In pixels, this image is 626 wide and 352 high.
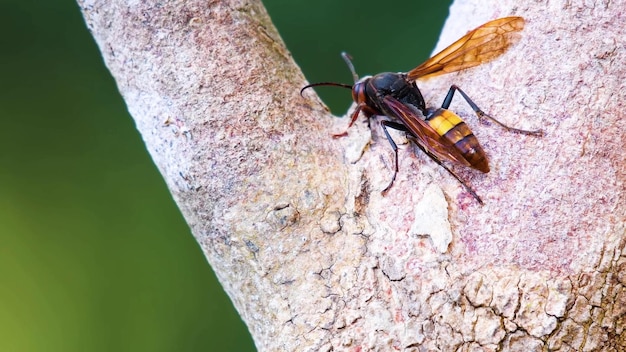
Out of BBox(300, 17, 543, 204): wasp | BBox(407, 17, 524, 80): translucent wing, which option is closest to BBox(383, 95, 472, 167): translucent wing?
BBox(300, 17, 543, 204): wasp

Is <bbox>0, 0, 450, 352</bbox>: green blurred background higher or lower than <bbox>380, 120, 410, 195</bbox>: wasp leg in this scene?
higher

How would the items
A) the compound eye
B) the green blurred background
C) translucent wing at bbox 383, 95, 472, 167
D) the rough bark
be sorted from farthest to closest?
the green blurred background
the compound eye
translucent wing at bbox 383, 95, 472, 167
the rough bark

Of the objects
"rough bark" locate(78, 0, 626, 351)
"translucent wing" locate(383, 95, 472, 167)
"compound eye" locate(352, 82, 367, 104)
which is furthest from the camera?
"compound eye" locate(352, 82, 367, 104)

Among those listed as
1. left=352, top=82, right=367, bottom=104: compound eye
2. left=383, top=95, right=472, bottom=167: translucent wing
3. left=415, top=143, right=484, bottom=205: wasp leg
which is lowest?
left=415, top=143, right=484, bottom=205: wasp leg

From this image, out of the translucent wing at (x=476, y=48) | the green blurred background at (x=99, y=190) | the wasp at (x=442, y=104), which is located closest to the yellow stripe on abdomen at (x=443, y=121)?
the wasp at (x=442, y=104)

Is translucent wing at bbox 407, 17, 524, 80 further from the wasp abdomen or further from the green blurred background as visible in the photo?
the green blurred background

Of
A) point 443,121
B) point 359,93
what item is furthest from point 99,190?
point 443,121

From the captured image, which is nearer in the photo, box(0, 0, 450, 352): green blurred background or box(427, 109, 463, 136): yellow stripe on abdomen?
box(427, 109, 463, 136): yellow stripe on abdomen

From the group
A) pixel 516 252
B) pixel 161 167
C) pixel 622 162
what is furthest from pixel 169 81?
pixel 622 162
